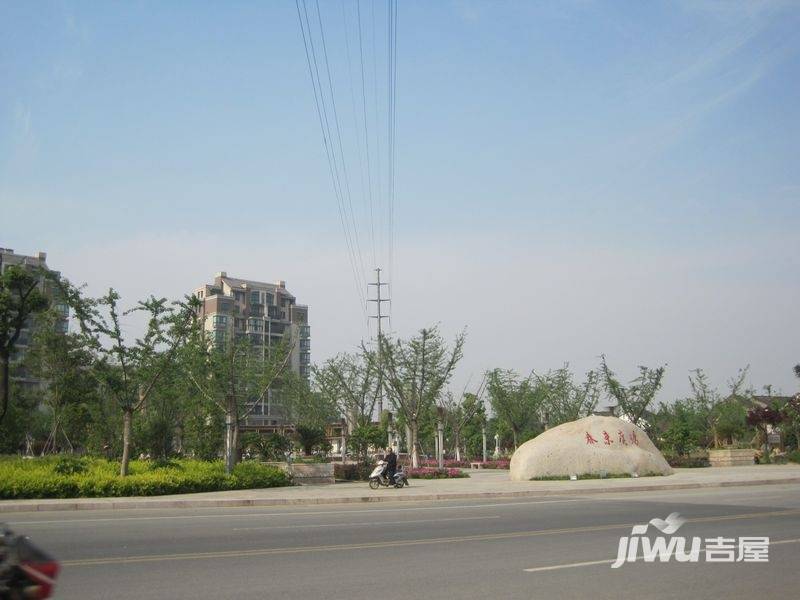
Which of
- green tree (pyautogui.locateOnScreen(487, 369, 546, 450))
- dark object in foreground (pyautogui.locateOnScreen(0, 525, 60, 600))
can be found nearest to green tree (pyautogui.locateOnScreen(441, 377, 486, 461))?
green tree (pyautogui.locateOnScreen(487, 369, 546, 450))

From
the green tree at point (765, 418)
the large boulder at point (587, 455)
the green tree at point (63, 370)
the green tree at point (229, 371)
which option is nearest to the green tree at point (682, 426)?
the green tree at point (765, 418)

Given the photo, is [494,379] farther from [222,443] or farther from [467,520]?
[467,520]

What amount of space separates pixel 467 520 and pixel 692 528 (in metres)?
4.10

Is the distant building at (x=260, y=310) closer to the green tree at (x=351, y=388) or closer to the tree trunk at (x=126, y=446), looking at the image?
the green tree at (x=351, y=388)

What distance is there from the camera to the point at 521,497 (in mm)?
20969

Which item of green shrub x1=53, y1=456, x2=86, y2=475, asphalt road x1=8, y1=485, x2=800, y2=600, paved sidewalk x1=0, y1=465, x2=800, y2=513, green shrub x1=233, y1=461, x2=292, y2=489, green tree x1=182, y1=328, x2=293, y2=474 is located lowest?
asphalt road x1=8, y1=485, x2=800, y2=600

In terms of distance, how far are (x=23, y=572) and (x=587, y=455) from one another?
26256 mm

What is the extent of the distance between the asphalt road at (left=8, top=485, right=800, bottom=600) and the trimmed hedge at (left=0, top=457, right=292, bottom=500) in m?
3.21

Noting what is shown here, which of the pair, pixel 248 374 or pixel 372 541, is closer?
pixel 372 541

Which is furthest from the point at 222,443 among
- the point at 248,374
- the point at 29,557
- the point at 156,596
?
the point at 29,557

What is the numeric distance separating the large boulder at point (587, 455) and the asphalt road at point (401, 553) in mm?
11080

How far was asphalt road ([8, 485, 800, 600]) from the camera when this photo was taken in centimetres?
759

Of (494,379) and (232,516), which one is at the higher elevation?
(494,379)

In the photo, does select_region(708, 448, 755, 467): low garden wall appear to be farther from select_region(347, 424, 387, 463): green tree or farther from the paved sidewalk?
select_region(347, 424, 387, 463): green tree
